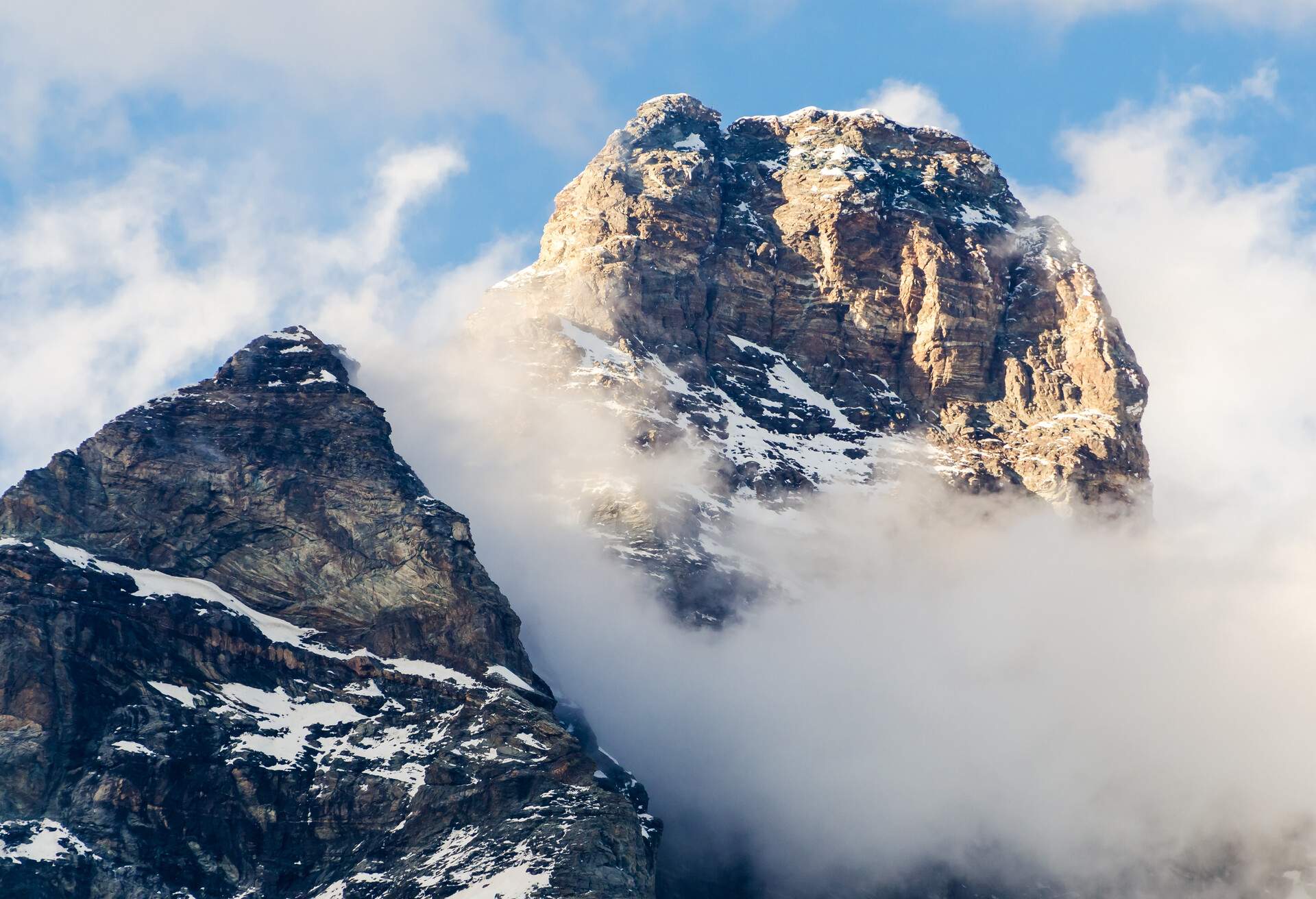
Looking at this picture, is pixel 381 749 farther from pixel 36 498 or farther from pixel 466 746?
pixel 36 498

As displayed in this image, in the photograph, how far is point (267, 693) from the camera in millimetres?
171000

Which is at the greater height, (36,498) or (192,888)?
(36,498)

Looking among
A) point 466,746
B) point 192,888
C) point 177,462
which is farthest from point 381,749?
point 177,462

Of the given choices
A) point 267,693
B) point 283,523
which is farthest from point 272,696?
point 283,523

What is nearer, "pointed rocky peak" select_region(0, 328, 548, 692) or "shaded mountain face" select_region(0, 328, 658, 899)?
"shaded mountain face" select_region(0, 328, 658, 899)

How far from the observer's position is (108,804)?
157 metres

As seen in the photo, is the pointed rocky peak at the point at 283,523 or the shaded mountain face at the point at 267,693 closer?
the shaded mountain face at the point at 267,693

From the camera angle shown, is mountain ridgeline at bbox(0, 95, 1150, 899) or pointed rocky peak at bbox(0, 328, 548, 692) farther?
pointed rocky peak at bbox(0, 328, 548, 692)

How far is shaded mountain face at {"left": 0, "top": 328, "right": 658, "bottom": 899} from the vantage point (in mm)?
157500

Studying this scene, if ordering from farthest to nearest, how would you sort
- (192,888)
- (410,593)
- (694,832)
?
(694,832) → (410,593) → (192,888)

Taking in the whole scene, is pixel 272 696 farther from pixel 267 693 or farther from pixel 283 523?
pixel 283 523

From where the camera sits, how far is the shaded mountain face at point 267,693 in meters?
158

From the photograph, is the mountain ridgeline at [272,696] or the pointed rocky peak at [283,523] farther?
the pointed rocky peak at [283,523]

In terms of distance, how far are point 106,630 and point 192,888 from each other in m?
23.9
